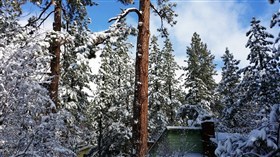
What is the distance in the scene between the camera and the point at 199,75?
3256cm

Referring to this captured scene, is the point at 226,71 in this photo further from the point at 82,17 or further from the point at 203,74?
the point at 82,17

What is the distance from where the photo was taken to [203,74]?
32.8 metres

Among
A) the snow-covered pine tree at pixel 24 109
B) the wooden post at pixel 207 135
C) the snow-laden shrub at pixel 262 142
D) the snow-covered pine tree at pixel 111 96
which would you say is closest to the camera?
the snow-laden shrub at pixel 262 142

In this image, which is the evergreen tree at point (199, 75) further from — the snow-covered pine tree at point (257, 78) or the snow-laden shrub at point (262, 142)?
the snow-laden shrub at point (262, 142)

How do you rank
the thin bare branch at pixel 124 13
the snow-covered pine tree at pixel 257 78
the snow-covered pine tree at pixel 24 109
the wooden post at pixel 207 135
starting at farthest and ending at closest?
the snow-covered pine tree at pixel 257 78
the wooden post at pixel 207 135
the thin bare branch at pixel 124 13
the snow-covered pine tree at pixel 24 109

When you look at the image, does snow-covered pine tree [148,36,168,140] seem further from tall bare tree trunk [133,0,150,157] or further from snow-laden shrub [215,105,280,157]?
snow-laden shrub [215,105,280,157]

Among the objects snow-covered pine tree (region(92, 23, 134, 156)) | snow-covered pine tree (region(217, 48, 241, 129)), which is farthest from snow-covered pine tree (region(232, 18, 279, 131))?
snow-covered pine tree (region(92, 23, 134, 156))

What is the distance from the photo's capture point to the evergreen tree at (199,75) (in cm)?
3042

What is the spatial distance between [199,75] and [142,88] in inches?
987

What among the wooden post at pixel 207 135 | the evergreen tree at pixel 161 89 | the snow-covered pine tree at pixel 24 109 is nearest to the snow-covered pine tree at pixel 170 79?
the evergreen tree at pixel 161 89

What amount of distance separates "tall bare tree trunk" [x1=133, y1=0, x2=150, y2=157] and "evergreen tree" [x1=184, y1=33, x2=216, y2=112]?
806 inches

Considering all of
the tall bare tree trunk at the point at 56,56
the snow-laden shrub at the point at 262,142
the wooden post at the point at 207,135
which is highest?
the tall bare tree trunk at the point at 56,56

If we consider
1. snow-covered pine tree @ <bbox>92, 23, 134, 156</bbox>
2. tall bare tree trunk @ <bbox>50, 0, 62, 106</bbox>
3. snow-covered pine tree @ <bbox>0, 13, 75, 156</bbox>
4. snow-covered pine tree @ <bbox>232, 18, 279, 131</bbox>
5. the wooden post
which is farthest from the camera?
snow-covered pine tree @ <bbox>92, 23, 134, 156</bbox>

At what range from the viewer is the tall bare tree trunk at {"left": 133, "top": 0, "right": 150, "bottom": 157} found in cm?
788
